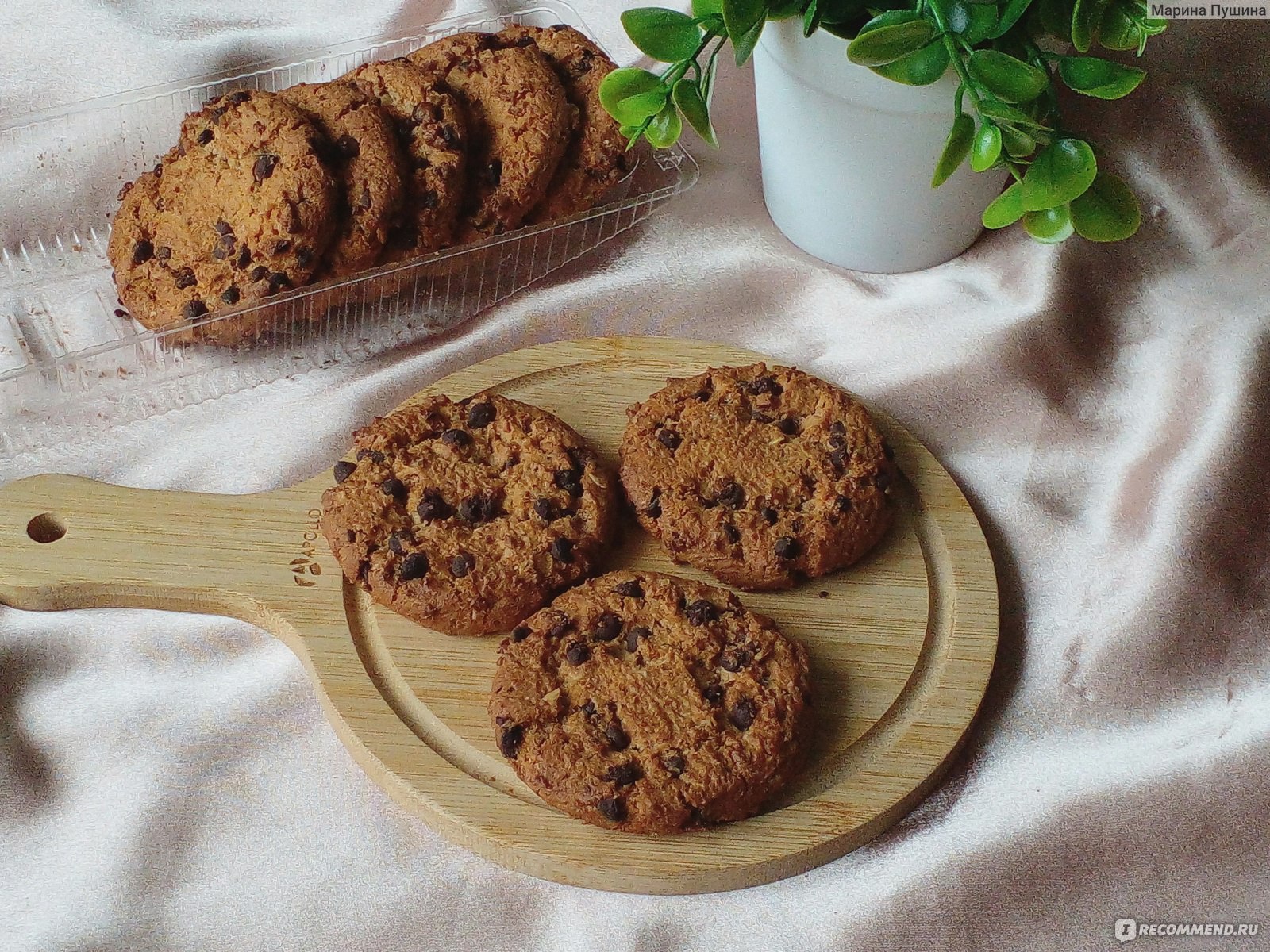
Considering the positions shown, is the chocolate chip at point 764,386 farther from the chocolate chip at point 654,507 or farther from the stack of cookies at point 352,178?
the stack of cookies at point 352,178

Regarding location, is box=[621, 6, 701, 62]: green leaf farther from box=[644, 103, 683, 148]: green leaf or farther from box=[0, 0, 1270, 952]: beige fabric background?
box=[0, 0, 1270, 952]: beige fabric background

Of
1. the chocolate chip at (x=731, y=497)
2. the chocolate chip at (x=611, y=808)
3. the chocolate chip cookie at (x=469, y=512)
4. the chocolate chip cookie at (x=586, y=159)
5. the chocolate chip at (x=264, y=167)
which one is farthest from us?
the chocolate chip cookie at (x=586, y=159)

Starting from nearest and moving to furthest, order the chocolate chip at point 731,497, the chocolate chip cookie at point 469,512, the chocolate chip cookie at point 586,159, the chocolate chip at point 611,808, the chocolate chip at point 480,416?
1. the chocolate chip at point 611,808
2. the chocolate chip cookie at point 469,512
3. the chocolate chip at point 731,497
4. the chocolate chip at point 480,416
5. the chocolate chip cookie at point 586,159

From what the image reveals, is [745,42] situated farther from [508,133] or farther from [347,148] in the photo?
[347,148]

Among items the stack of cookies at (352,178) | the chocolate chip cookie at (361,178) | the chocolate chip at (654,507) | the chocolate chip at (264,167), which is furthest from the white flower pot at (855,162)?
the chocolate chip at (264,167)

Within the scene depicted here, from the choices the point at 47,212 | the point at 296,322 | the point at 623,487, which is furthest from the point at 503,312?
the point at 47,212

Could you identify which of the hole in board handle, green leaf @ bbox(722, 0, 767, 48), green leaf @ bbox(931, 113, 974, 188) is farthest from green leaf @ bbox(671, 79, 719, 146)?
the hole in board handle

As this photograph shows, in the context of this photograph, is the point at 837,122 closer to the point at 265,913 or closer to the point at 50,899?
the point at 265,913

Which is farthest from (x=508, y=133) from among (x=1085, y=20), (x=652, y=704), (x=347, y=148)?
(x=652, y=704)
